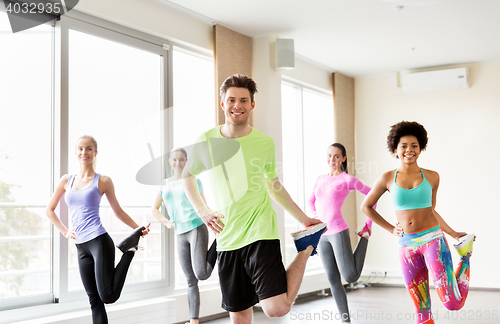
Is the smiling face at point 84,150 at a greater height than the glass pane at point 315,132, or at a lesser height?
lesser

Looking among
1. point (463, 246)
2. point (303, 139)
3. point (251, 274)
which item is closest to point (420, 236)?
point (463, 246)

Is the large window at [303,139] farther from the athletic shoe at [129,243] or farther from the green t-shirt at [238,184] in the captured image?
the green t-shirt at [238,184]

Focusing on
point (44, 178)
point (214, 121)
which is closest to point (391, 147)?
point (214, 121)

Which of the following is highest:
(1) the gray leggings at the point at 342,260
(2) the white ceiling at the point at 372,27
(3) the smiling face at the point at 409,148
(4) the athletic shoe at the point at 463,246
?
(2) the white ceiling at the point at 372,27

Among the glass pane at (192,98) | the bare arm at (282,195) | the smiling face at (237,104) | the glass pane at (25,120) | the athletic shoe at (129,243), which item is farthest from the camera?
the glass pane at (192,98)

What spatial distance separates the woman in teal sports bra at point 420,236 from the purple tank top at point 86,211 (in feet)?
5.97

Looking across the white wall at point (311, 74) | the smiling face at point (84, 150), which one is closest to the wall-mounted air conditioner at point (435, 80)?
the white wall at point (311, 74)

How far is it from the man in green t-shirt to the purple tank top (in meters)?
1.05

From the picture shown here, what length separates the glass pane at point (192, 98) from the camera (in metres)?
4.83

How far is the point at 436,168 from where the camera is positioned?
6.98 meters

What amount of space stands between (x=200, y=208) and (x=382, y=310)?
10.8ft

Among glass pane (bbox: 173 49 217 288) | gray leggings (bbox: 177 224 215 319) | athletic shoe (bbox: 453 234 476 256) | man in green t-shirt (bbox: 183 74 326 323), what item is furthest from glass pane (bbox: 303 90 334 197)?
man in green t-shirt (bbox: 183 74 326 323)

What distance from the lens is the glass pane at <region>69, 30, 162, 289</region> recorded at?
4.03m

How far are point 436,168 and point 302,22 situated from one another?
10.2ft
